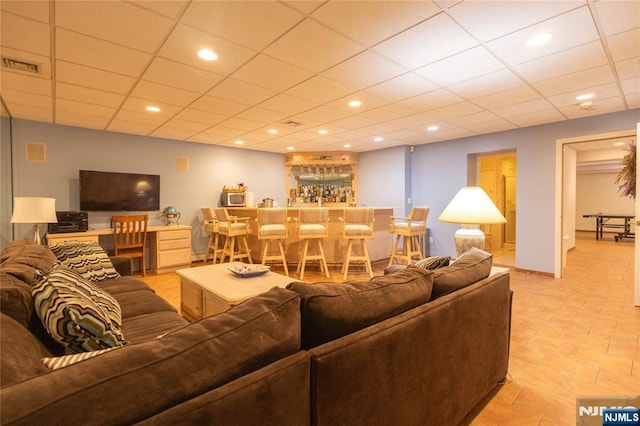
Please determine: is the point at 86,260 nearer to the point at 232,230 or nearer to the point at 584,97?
the point at 232,230

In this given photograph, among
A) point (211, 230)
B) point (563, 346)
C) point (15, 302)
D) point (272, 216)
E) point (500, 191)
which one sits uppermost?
point (500, 191)

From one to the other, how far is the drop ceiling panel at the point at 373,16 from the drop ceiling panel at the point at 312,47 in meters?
0.09

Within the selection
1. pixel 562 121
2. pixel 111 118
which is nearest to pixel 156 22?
pixel 111 118

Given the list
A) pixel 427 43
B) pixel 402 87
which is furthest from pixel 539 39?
pixel 402 87

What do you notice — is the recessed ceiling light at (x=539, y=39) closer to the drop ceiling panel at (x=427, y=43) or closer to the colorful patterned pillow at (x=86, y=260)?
the drop ceiling panel at (x=427, y=43)

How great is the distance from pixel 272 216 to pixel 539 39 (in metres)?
3.77

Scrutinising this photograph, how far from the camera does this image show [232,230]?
5062 mm

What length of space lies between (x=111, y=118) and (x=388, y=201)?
5394mm

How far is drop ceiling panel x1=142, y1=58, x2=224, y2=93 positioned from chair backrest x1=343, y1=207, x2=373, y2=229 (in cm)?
260

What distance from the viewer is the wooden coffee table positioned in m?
2.26

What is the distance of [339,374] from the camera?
0.99 meters

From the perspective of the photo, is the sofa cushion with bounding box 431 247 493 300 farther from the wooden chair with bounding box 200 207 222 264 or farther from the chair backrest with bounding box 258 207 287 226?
the wooden chair with bounding box 200 207 222 264

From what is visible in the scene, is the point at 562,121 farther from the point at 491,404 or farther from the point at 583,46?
the point at 491,404
